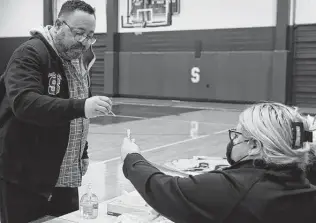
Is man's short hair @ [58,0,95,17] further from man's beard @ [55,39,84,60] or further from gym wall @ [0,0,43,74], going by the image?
gym wall @ [0,0,43,74]

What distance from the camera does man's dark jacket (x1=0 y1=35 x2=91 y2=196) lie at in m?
2.37

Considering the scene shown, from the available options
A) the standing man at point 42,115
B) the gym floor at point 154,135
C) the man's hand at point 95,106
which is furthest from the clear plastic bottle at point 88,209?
the gym floor at point 154,135

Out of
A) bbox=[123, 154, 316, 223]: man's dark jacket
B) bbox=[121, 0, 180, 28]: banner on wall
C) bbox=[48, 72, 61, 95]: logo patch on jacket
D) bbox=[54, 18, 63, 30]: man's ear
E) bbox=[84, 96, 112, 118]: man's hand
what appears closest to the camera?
bbox=[123, 154, 316, 223]: man's dark jacket

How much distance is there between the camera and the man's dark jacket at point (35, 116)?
93.4 inches

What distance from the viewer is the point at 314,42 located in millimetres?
14445

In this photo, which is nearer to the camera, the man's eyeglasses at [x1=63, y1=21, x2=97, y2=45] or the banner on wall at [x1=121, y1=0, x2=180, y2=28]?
the man's eyeglasses at [x1=63, y1=21, x2=97, y2=45]

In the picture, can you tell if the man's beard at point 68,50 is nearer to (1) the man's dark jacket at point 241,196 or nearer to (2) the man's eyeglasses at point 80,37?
(2) the man's eyeglasses at point 80,37

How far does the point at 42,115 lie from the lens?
2365 millimetres

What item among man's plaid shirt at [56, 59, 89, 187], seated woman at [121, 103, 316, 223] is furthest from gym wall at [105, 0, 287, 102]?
seated woman at [121, 103, 316, 223]

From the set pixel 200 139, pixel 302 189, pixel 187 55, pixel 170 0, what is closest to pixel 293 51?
pixel 187 55

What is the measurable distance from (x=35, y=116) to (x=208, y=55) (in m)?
14.0

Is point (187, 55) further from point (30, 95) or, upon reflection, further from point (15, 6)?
point (30, 95)

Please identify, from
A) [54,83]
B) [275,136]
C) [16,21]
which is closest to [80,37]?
[54,83]

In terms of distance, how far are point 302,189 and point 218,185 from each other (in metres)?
0.33
